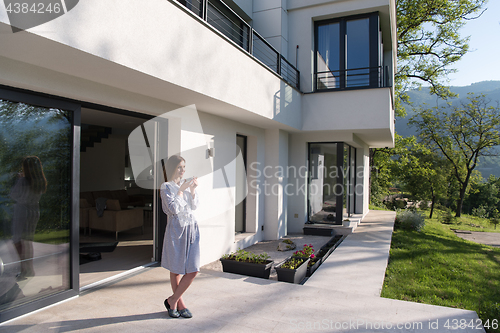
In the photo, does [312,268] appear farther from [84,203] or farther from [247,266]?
[84,203]

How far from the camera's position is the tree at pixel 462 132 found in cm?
2331

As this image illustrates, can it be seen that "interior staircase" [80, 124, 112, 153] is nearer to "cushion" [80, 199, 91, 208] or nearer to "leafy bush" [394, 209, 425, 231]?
"cushion" [80, 199, 91, 208]

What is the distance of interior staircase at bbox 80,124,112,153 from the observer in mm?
9859

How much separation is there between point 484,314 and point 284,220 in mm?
5148

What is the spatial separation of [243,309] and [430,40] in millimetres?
20200

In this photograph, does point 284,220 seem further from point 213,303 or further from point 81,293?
point 81,293

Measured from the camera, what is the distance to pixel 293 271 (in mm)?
4430

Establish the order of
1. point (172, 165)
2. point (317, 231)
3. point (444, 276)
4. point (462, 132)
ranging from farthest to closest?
point (462, 132) → point (317, 231) → point (444, 276) → point (172, 165)

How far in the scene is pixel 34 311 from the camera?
10.3 feet

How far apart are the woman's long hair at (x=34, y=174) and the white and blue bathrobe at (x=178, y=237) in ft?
4.43

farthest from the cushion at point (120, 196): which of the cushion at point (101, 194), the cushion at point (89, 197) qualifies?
the cushion at point (89, 197)

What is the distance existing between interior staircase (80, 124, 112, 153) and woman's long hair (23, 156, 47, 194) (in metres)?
7.17

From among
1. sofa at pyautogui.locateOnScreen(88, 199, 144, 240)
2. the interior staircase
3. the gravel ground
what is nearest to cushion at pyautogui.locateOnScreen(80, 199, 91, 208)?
sofa at pyautogui.locateOnScreen(88, 199, 144, 240)

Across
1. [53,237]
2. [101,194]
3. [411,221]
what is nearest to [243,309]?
[53,237]
